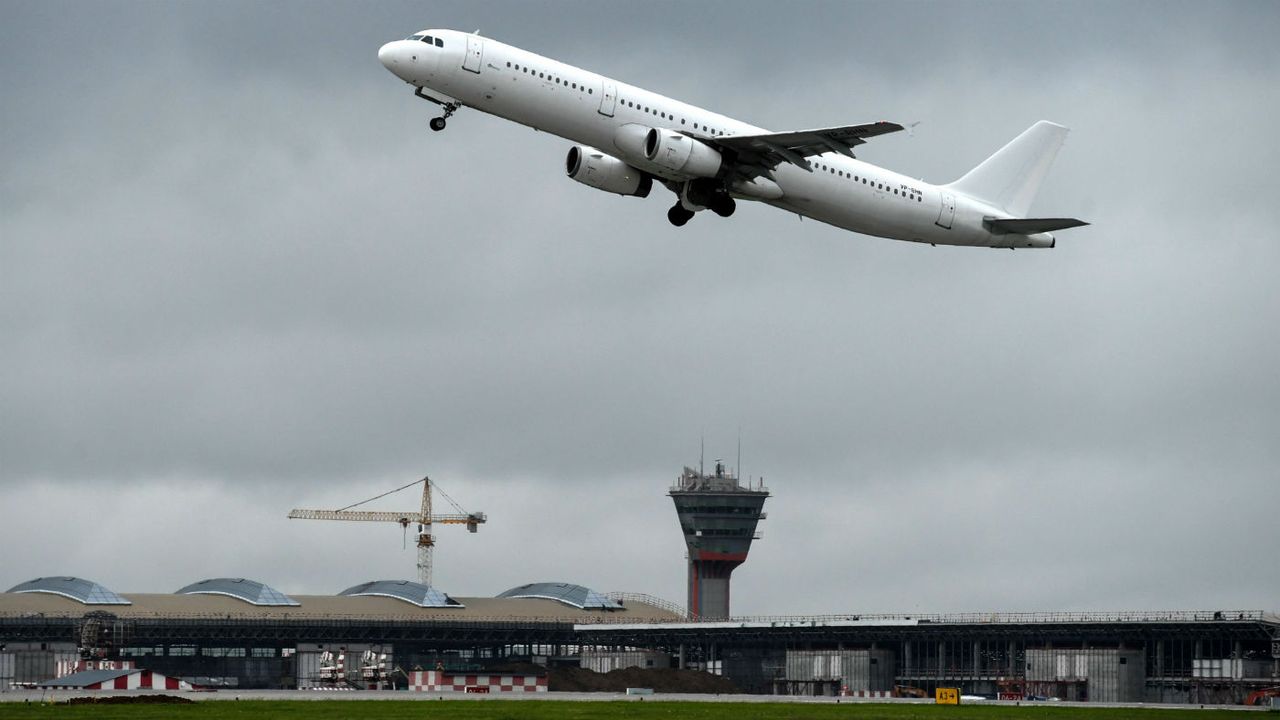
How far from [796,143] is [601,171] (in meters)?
8.53

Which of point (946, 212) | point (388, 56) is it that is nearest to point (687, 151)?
point (388, 56)

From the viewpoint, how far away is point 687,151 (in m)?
76.7

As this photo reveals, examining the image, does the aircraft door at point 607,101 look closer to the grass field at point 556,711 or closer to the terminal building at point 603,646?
the grass field at point 556,711

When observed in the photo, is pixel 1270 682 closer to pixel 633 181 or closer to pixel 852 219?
pixel 852 219

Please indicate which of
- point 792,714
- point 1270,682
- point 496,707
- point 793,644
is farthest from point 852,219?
point 793,644

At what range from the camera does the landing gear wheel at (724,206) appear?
265ft

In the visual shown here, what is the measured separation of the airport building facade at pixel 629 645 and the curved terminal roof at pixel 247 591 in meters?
0.30

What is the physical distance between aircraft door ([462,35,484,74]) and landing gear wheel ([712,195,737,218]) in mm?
12978

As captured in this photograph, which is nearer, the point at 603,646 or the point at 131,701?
the point at 131,701

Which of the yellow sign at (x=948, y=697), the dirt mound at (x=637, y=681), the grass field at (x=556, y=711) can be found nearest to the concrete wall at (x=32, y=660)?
the dirt mound at (x=637, y=681)

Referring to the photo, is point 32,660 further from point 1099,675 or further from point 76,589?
point 1099,675

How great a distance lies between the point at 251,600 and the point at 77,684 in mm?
84597

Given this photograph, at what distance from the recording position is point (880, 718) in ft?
246

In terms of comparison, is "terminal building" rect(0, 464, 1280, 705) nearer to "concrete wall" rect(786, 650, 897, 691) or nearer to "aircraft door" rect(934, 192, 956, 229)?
"concrete wall" rect(786, 650, 897, 691)
